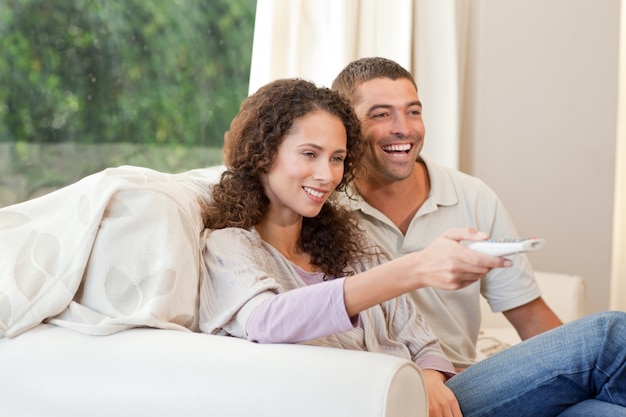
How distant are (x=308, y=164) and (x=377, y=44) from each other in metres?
1.62

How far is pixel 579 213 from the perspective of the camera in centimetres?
363

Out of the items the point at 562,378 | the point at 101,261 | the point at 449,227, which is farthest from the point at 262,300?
the point at 449,227

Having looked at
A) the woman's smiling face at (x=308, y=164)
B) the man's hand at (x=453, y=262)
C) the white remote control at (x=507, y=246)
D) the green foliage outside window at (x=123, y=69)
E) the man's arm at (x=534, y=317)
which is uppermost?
the green foliage outside window at (x=123, y=69)

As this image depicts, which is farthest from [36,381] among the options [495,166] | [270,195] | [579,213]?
[579,213]

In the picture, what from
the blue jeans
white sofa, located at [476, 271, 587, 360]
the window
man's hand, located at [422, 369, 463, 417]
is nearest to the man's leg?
the blue jeans

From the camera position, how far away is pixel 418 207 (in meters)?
2.10

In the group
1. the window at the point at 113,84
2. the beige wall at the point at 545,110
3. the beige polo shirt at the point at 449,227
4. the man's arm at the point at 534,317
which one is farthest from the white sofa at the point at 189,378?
the beige wall at the point at 545,110

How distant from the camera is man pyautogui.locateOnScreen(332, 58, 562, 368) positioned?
2041 millimetres

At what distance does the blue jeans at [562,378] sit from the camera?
4.98 feet

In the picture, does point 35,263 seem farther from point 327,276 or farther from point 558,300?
point 558,300

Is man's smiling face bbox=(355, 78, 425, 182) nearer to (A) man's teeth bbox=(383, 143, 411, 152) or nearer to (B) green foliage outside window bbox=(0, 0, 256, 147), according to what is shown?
(A) man's teeth bbox=(383, 143, 411, 152)

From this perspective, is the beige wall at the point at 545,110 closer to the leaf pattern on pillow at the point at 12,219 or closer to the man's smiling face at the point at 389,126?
the man's smiling face at the point at 389,126

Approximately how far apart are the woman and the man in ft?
0.66

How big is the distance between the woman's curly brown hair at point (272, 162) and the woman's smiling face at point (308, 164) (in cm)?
2
